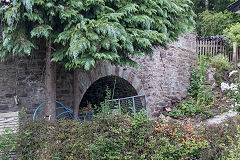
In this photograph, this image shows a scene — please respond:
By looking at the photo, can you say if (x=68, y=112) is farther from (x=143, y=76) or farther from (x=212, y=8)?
(x=212, y=8)

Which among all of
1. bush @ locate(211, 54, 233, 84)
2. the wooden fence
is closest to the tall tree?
bush @ locate(211, 54, 233, 84)

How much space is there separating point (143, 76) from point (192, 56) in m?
2.61

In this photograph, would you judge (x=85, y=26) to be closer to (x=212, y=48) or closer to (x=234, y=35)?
(x=212, y=48)

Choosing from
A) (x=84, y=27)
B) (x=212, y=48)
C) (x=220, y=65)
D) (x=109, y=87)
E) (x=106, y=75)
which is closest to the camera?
(x=84, y=27)

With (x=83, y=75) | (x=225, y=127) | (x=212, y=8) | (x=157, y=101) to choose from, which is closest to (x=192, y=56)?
(x=157, y=101)

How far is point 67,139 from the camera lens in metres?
4.16

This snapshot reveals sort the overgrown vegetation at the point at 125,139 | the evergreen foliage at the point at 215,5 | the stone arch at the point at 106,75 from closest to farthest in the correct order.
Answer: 1. the overgrown vegetation at the point at 125,139
2. the stone arch at the point at 106,75
3. the evergreen foliage at the point at 215,5

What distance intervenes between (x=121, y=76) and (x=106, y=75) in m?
0.49

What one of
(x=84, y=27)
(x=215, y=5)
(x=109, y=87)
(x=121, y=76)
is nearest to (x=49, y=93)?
(x=84, y=27)

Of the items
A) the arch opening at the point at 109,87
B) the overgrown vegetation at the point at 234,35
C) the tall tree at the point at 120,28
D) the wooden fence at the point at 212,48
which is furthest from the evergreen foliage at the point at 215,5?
the tall tree at the point at 120,28

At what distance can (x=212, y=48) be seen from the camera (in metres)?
10.9

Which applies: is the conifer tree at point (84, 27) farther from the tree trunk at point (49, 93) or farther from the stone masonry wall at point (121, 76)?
the stone masonry wall at point (121, 76)

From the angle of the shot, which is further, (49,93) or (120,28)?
(49,93)

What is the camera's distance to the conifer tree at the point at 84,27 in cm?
420
